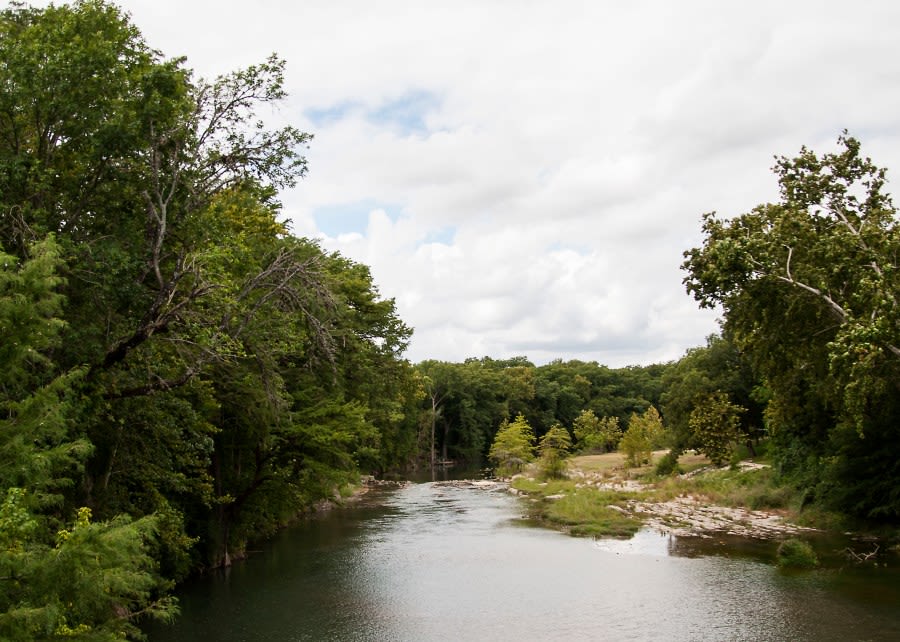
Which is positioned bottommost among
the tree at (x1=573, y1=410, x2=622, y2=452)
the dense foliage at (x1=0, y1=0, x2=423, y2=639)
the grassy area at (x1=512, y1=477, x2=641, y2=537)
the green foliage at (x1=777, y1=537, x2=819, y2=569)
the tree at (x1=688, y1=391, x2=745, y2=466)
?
the grassy area at (x1=512, y1=477, x2=641, y2=537)

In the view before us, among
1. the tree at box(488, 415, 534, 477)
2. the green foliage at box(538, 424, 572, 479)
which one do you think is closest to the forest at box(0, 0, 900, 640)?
the green foliage at box(538, 424, 572, 479)

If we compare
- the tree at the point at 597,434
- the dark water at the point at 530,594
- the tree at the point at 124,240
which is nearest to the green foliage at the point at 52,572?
the tree at the point at 124,240

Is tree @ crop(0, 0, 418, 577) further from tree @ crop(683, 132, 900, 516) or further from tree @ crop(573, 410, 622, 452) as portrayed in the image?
tree @ crop(573, 410, 622, 452)

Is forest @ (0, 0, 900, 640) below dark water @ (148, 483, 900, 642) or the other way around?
the other way around

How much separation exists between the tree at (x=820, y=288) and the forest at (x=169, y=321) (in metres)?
0.08

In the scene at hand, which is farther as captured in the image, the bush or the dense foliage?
the bush

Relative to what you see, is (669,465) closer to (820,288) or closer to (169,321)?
(820,288)

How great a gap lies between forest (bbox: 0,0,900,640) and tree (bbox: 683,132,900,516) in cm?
8

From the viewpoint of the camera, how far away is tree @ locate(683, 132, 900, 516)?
1648 centimetres

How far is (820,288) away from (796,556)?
29.5ft

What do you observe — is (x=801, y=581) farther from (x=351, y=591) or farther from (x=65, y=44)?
(x=65, y=44)

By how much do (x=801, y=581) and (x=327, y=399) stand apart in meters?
15.3

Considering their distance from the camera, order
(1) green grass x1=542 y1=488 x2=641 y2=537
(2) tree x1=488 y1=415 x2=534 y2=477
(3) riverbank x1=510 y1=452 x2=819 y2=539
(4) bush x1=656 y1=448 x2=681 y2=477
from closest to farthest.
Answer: (3) riverbank x1=510 y1=452 x2=819 y2=539 → (1) green grass x1=542 y1=488 x2=641 y2=537 → (4) bush x1=656 y1=448 x2=681 y2=477 → (2) tree x1=488 y1=415 x2=534 y2=477

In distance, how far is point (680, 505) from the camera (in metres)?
35.3
